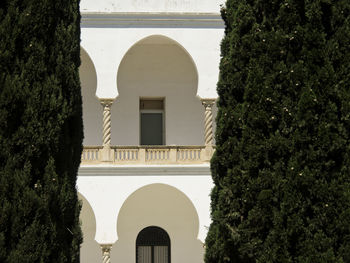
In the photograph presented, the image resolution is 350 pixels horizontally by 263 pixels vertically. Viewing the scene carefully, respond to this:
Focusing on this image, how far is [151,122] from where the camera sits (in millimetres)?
18641

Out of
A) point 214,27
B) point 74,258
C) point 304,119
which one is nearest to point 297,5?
point 304,119

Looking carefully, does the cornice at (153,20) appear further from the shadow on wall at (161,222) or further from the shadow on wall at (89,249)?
the shadow on wall at (89,249)

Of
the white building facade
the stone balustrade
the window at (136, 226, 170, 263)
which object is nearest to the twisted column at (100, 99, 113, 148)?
the white building facade

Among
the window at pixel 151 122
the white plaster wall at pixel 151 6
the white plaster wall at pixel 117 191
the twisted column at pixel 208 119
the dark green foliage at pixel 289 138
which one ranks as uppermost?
the white plaster wall at pixel 151 6

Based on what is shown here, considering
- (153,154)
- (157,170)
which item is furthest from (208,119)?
(157,170)

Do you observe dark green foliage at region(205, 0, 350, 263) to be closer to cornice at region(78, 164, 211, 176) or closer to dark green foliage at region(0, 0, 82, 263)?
dark green foliage at region(0, 0, 82, 263)

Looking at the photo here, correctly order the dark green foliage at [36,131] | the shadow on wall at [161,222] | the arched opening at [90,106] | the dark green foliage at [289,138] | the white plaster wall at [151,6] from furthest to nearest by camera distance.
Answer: the shadow on wall at [161,222]
the arched opening at [90,106]
the white plaster wall at [151,6]
the dark green foliage at [289,138]
the dark green foliage at [36,131]

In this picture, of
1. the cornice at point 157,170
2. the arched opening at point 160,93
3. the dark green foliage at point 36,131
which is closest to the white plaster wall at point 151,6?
the arched opening at point 160,93

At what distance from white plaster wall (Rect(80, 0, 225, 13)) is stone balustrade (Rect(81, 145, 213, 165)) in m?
3.18

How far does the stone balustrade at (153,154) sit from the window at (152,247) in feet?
9.56

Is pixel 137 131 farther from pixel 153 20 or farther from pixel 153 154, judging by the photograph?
pixel 153 20

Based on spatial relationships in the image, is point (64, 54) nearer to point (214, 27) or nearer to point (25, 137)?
point (25, 137)

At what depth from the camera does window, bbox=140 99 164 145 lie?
60.8 feet

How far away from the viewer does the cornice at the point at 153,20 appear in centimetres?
1622
